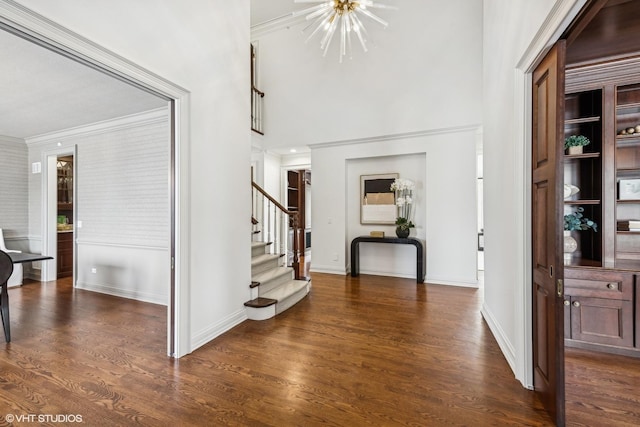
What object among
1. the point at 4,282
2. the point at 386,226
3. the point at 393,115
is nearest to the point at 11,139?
the point at 4,282

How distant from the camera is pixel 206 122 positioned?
8.85ft

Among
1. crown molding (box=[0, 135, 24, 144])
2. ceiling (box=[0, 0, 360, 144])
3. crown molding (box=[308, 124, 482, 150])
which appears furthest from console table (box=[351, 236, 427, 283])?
crown molding (box=[0, 135, 24, 144])

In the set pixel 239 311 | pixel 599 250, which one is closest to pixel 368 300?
pixel 239 311

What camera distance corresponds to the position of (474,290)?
173 inches

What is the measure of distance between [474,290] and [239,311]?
366cm

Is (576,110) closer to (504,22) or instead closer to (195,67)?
(504,22)

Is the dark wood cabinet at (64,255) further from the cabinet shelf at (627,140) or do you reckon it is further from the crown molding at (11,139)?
the cabinet shelf at (627,140)

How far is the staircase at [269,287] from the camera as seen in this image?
323 centimetres

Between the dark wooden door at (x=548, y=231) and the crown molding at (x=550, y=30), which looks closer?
the crown molding at (x=550, y=30)

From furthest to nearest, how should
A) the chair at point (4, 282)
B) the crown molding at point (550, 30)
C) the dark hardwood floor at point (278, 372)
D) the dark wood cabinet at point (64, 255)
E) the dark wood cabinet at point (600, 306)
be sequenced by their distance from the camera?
1. the dark wood cabinet at point (64, 255)
2. the chair at point (4, 282)
3. the dark wood cabinet at point (600, 306)
4. the dark hardwood floor at point (278, 372)
5. the crown molding at point (550, 30)

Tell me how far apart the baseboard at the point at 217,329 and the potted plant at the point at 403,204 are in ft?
10.1

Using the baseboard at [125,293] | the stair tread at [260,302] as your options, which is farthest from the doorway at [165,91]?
the baseboard at [125,293]

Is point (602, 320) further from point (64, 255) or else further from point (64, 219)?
point (64, 219)

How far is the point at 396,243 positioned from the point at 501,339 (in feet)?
8.26
